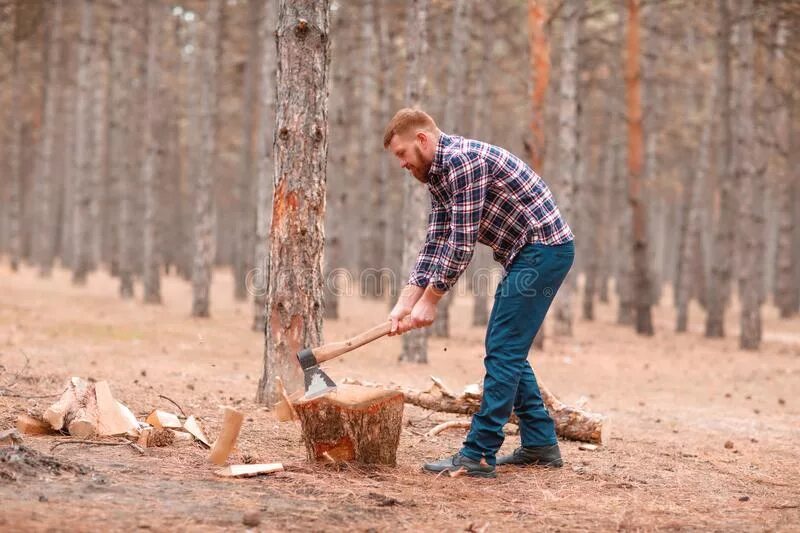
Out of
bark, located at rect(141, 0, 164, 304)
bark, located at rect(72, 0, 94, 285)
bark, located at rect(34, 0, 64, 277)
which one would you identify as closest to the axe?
bark, located at rect(141, 0, 164, 304)

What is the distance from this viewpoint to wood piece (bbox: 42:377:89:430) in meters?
5.60

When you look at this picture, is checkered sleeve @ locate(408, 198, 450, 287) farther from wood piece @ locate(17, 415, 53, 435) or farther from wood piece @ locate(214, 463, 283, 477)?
wood piece @ locate(17, 415, 53, 435)

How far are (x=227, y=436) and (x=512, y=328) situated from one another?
5.89ft

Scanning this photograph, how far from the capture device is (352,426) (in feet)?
17.1

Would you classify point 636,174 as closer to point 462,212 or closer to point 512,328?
point 512,328

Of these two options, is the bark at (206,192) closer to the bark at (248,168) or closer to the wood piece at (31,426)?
the bark at (248,168)

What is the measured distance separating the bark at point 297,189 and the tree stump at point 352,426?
72.2 inches

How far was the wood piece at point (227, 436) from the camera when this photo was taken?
5.10 m

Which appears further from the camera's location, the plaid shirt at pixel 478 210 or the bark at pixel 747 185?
the bark at pixel 747 185

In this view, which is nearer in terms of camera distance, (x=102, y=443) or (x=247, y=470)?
(x=247, y=470)

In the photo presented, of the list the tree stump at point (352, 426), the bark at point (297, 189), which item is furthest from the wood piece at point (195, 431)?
the bark at point (297, 189)

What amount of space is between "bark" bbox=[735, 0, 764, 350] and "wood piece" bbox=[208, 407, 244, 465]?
13.0 m

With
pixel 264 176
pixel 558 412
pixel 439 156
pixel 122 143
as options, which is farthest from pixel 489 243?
pixel 122 143

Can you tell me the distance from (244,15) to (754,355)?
18523 millimetres
